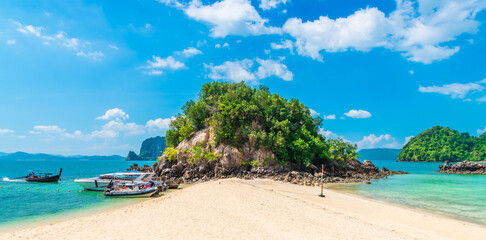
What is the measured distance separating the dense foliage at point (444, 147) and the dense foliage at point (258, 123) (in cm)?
14197

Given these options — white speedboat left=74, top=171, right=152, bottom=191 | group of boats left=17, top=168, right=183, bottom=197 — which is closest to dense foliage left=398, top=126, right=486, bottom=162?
group of boats left=17, top=168, right=183, bottom=197

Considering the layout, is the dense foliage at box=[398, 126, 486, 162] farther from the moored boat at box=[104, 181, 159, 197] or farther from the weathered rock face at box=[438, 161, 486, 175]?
the moored boat at box=[104, 181, 159, 197]

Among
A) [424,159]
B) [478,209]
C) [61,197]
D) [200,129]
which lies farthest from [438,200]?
[424,159]

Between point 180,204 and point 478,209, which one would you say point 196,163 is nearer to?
point 180,204

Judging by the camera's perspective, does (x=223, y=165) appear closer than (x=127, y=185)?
No

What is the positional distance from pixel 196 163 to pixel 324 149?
76.6 feet

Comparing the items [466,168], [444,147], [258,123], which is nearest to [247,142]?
[258,123]

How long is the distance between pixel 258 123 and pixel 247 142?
4540mm

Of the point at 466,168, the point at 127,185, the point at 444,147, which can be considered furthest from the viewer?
the point at 444,147

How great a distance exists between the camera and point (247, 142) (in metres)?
42.9

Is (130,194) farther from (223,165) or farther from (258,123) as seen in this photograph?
(258,123)

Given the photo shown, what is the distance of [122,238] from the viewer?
36.2 ft

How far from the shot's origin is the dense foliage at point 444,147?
148m

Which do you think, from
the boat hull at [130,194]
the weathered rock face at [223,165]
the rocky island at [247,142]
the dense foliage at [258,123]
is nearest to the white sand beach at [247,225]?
the boat hull at [130,194]
